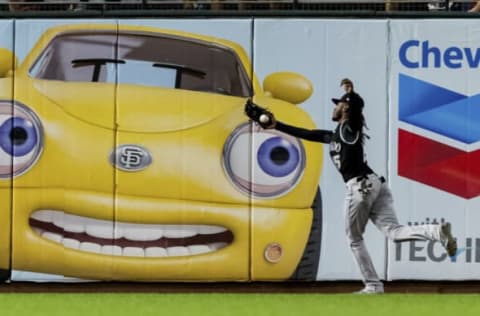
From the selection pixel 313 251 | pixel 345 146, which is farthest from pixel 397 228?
pixel 345 146

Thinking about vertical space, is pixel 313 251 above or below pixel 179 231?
below

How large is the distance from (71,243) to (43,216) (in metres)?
0.43

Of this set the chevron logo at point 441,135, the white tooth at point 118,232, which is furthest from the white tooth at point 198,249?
the chevron logo at point 441,135

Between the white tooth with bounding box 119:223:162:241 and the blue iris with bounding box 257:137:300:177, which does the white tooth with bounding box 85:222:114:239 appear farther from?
the blue iris with bounding box 257:137:300:177

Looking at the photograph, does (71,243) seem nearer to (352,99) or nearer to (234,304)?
(234,304)

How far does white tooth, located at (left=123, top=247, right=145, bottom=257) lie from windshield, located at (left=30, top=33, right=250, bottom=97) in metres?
1.82

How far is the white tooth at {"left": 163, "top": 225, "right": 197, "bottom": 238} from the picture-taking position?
15.5m

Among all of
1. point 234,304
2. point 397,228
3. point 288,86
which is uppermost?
point 288,86

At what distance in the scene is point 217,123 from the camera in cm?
1544

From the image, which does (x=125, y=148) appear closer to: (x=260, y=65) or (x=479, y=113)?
(x=260, y=65)

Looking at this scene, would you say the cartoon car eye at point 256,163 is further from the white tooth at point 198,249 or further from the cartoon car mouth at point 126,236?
the white tooth at point 198,249

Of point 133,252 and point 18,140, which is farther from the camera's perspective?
point 133,252

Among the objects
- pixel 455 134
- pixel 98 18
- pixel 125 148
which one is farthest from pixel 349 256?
pixel 98 18

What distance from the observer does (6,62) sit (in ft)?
50.9
